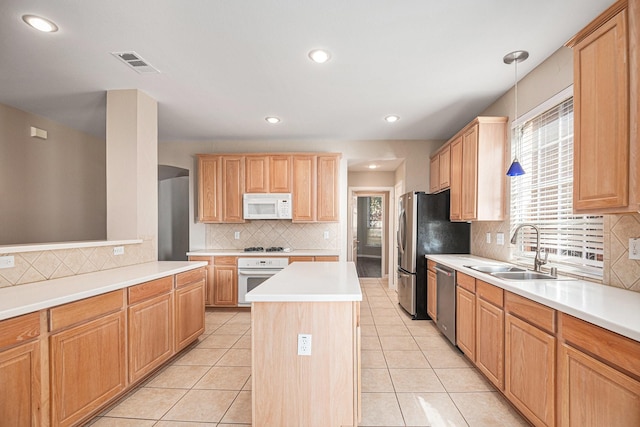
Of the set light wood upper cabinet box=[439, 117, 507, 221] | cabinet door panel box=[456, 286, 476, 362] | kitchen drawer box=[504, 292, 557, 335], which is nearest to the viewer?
kitchen drawer box=[504, 292, 557, 335]

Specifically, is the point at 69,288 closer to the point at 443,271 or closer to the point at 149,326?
the point at 149,326

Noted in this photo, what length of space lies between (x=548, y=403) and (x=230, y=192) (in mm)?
4189

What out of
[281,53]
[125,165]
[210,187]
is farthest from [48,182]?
[281,53]

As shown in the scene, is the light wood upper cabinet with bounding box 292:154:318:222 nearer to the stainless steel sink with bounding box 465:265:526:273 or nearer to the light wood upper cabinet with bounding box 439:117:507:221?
the light wood upper cabinet with bounding box 439:117:507:221

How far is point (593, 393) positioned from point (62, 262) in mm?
3308

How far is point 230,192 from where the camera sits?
4.53 metres

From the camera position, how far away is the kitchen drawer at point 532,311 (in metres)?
1.57

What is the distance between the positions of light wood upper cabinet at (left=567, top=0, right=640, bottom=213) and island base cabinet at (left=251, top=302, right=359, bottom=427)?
1490 millimetres

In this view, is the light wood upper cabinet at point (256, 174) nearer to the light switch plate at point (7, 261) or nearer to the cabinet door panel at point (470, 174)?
the cabinet door panel at point (470, 174)

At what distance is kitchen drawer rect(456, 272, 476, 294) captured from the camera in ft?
8.36

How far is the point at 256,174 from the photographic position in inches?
177

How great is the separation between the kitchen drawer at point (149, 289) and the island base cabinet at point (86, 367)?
0.15 meters

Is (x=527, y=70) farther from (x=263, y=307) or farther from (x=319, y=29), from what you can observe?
(x=263, y=307)

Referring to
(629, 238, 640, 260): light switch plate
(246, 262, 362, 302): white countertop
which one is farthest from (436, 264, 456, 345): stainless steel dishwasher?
(629, 238, 640, 260): light switch plate
